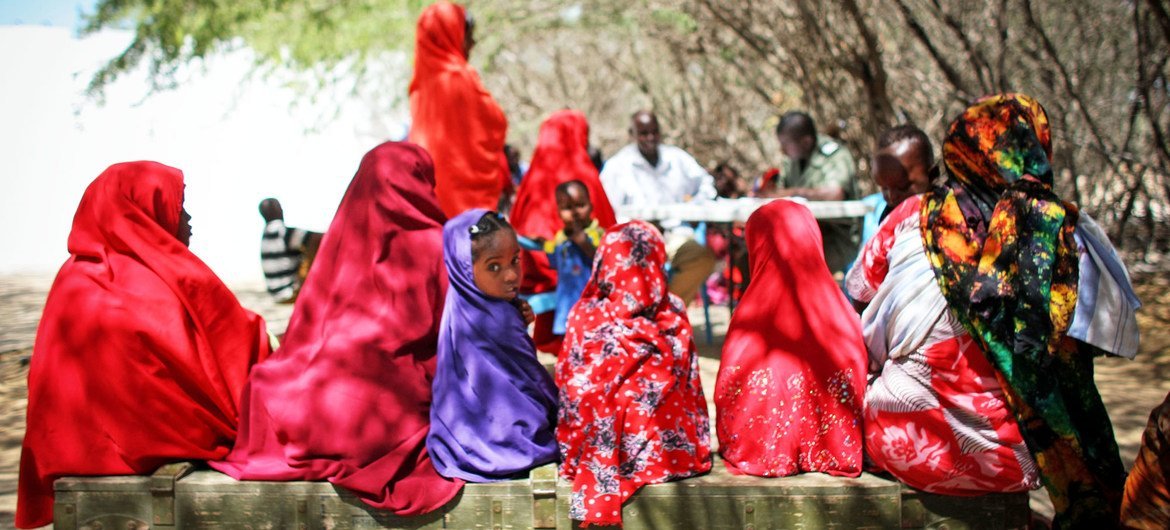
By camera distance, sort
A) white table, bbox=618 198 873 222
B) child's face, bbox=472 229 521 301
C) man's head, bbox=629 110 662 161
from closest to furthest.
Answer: child's face, bbox=472 229 521 301, white table, bbox=618 198 873 222, man's head, bbox=629 110 662 161

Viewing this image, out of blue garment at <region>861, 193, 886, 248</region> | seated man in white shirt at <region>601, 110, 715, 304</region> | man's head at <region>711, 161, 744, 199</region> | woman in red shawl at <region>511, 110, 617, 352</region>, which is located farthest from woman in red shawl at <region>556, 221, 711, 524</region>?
man's head at <region>711, 161, 744, 199</region>

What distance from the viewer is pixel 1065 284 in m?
2.78

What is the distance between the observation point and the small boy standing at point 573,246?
5.09 m

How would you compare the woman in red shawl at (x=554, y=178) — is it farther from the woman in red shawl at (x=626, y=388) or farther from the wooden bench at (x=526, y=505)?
the wooden bench at (x=526, y=505)

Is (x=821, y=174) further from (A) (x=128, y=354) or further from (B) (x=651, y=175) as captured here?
(A) (x=128, y=354)

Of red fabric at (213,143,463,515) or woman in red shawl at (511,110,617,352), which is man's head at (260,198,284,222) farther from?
red fabric at (213,143,463,515)

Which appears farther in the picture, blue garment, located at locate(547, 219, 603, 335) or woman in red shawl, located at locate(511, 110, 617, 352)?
woman in red shawl, located at locate(511, 110, 617, 352)

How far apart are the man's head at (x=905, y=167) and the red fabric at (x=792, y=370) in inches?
44.5

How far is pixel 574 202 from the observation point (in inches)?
200

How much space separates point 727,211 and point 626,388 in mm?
2869

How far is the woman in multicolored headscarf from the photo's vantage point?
2.76 m

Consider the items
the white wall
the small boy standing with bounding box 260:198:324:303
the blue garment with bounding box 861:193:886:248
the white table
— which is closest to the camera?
the blue garment with bounding box 861:193:886:248

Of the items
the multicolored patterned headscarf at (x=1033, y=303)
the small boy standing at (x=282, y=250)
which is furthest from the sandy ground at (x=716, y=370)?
the multicolored patterned headscarf at (x=1033, y=303)

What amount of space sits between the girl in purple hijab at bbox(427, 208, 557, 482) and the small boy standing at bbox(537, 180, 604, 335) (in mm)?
1819
